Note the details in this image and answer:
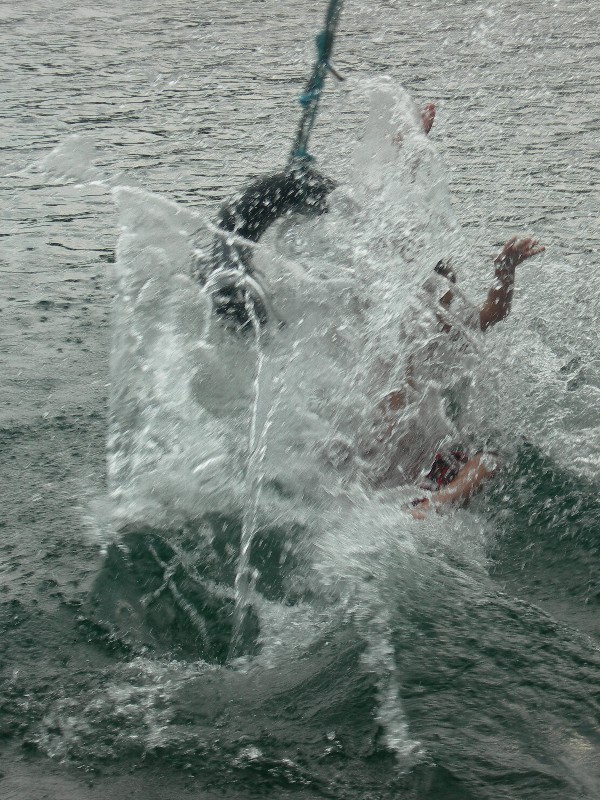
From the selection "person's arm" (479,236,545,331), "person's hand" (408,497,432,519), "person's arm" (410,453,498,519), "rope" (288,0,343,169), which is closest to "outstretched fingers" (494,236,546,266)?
"person's arm" (479,236,545,331)

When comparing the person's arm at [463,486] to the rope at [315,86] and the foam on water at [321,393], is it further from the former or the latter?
the rope at [315,86]

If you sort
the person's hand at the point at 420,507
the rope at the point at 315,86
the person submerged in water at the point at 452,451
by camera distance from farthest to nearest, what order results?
the rope at the point at 315,86, the person submerged in water at the point at 452,451, the person's hand at the point at 420,507

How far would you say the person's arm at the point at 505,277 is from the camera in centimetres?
597

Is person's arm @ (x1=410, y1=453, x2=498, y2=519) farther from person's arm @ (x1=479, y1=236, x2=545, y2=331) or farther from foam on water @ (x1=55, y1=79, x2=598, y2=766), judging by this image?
person's arm @ (x1=479, y1=236, x2=545, y2=331)

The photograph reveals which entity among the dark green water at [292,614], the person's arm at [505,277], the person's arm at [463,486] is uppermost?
the person's arm at [505,277]

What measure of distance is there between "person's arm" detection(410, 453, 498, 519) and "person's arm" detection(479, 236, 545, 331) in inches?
34.0

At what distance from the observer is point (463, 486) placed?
17.8 ft

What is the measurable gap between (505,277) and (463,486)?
4.37 ft

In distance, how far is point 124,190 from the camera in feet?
20.2

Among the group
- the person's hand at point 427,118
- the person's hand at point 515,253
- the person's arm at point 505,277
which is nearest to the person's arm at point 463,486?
the person's arm at point 505,277

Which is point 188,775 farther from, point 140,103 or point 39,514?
point 140,103

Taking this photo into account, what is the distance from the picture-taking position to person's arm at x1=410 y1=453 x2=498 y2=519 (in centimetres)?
526

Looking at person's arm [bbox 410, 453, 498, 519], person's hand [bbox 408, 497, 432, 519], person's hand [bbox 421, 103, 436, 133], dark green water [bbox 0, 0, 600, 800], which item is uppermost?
person's hand [bbox 421, 103, 436, 133]

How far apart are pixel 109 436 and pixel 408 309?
185cm
